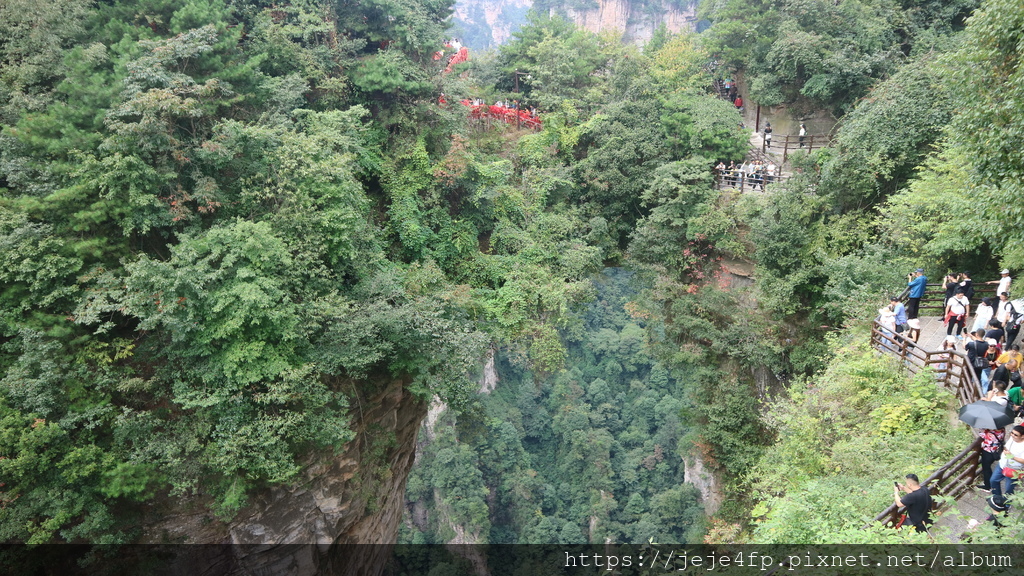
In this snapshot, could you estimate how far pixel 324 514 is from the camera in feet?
37.9

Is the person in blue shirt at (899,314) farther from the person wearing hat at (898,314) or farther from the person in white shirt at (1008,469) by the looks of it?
the person in white shirt at (1008,469)

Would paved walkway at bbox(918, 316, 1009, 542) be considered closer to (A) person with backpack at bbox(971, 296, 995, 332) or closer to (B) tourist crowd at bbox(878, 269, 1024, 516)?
(B) tourist crowd at bbox(878, 269, 1024, 516)

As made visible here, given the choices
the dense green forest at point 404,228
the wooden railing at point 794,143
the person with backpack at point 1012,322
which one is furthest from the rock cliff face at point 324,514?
the wooden railing at point 794,143

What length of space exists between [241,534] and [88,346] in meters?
4.42

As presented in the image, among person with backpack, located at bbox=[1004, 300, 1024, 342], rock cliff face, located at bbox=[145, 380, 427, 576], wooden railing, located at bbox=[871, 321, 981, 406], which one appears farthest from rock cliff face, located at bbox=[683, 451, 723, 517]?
rock cliff face, located at bbox=[145, 380, 427, 576]

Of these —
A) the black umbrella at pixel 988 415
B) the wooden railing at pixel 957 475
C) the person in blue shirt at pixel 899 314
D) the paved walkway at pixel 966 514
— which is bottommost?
the paved walkway at pixel 966 514

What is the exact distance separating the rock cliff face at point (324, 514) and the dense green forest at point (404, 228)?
58 cm

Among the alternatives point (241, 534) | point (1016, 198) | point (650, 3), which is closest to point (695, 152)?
point (1016, 198)

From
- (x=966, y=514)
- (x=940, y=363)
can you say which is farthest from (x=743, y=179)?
(x=966, y=514)

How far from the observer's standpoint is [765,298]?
43.6 feet

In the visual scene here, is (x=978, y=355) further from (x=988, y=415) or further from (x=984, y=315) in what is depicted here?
(x=988, y=415)

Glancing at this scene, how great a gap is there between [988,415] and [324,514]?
11.0 meters

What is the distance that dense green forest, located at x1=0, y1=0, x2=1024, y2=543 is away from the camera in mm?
8820

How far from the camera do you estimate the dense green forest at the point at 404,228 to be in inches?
347
